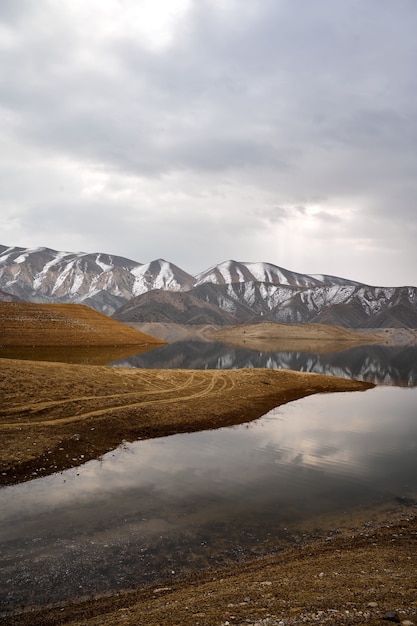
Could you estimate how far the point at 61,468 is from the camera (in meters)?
18.7

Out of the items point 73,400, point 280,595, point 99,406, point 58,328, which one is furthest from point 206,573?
point 58,328

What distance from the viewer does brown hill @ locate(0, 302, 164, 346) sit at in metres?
92.0

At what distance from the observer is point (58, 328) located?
100750 millimetres

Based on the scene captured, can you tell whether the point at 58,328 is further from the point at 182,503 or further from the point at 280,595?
the point at 280,595

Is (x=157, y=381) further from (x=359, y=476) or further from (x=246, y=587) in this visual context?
(x=246, y=587)

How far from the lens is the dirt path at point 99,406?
2044 centimetres

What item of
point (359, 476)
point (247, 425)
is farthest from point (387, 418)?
point (359, 476)

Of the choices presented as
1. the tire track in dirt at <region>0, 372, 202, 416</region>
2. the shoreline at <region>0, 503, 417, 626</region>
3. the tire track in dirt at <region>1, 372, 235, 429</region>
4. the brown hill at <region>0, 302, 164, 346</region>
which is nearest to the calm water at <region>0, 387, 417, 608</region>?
the shoreline at <region>0, 503, 417, 626</region>

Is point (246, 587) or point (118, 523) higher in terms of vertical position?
point (246, 587)

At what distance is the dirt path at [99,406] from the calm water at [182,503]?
195 centimetres

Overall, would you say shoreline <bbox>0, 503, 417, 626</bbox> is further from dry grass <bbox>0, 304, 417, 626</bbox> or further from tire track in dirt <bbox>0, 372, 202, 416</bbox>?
tire track in dirt <bbox>0, 372, 202, 416</bbox>

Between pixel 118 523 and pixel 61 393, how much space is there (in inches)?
749

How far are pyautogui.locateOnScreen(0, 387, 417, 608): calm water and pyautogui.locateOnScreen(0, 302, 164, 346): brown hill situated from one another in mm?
77436

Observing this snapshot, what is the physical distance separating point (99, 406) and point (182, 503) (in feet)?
50.3
